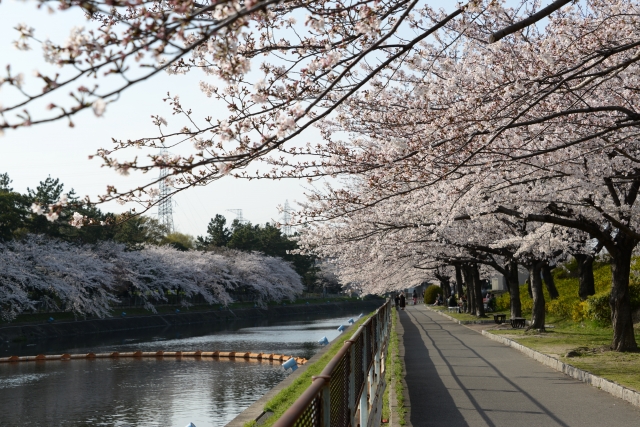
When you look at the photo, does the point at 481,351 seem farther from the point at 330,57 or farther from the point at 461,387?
the point at 330,57

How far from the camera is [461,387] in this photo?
10.8 meters

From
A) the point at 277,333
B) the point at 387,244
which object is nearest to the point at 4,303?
the point at 277,333

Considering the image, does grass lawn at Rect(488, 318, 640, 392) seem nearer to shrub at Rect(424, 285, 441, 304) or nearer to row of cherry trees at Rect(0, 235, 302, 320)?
row of cherry trees at Rect(0, 235, 302, 320)

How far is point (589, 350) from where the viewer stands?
14.5 metres

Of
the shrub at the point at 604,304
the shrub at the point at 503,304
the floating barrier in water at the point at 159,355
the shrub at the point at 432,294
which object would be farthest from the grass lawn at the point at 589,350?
the shrub at the point at 432,294

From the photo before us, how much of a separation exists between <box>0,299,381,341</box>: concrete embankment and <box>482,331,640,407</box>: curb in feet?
90.3

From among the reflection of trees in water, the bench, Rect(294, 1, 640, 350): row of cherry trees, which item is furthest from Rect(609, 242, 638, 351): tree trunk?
the bench

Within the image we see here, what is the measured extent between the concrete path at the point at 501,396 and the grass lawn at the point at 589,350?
0.53 meters

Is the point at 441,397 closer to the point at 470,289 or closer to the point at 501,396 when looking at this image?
the point at 501,396

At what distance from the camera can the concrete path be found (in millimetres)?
8070

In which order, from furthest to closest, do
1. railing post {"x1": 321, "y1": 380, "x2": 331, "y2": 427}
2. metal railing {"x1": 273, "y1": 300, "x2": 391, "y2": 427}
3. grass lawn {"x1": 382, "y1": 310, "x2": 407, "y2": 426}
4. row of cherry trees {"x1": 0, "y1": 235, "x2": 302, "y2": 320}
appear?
row of cherry trees {"x1": 0, "y1": 235, "x2": 302, "y2": 320}
grass lawn {"x1": 382, "y1": 310, "x2": 407, "y2": 426}
railing post {"x1": 321, "y1": 380, "x2": 331, "y2": 427}
metal railing {"x1": 273, "y1": 300, "x2": 391, "y2": 427}

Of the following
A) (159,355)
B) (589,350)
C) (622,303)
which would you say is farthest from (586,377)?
(159,355)

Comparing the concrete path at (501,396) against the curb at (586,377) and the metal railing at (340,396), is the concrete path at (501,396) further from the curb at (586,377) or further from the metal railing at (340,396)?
the metal railing at (340,396)

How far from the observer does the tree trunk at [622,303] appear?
47.0ft
